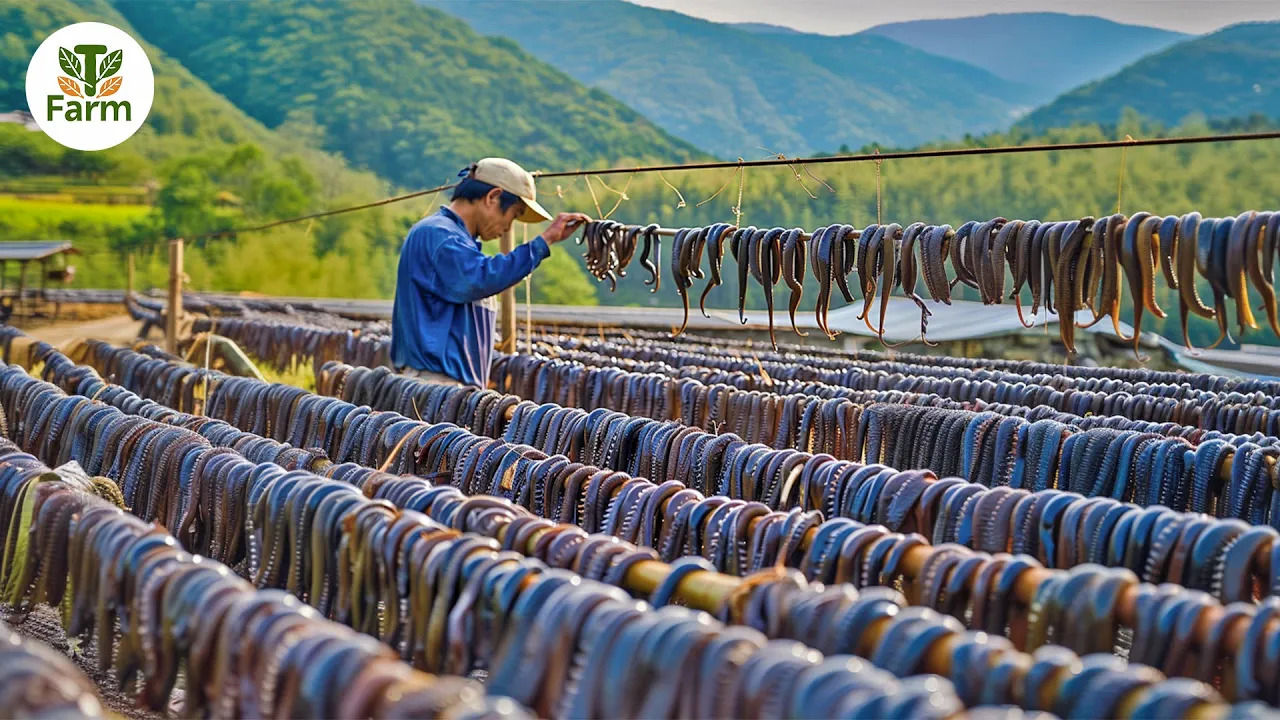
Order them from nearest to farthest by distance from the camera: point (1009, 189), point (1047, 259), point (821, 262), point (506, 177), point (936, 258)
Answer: point (1047, 259) < point (936, 258) < point (821, 262) < point (506, 177) < point (1009, 189)

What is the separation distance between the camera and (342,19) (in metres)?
88.2

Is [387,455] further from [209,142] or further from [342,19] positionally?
[342,19]

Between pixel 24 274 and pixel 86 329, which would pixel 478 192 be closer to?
pixel 86 329

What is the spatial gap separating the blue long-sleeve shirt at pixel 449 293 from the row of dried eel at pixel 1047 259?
2.56ft

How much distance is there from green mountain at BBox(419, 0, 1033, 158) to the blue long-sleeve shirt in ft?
308

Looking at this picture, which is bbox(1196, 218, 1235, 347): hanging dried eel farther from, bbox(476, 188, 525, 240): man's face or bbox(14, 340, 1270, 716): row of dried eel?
bbox(476, 188, 525, 240): man's face

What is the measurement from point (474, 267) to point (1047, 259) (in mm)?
2502

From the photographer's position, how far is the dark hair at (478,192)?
17.9 feet

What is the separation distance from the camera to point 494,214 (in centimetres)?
548

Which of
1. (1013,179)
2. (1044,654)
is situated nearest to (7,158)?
(1013,179)

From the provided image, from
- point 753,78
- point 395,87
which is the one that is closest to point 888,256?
point 395,87

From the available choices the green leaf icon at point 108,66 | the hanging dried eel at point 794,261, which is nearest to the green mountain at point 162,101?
the green leaf icon at point 108,66

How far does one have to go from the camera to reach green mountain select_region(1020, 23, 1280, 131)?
74562 mm

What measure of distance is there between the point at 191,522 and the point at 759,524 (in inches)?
63.7
